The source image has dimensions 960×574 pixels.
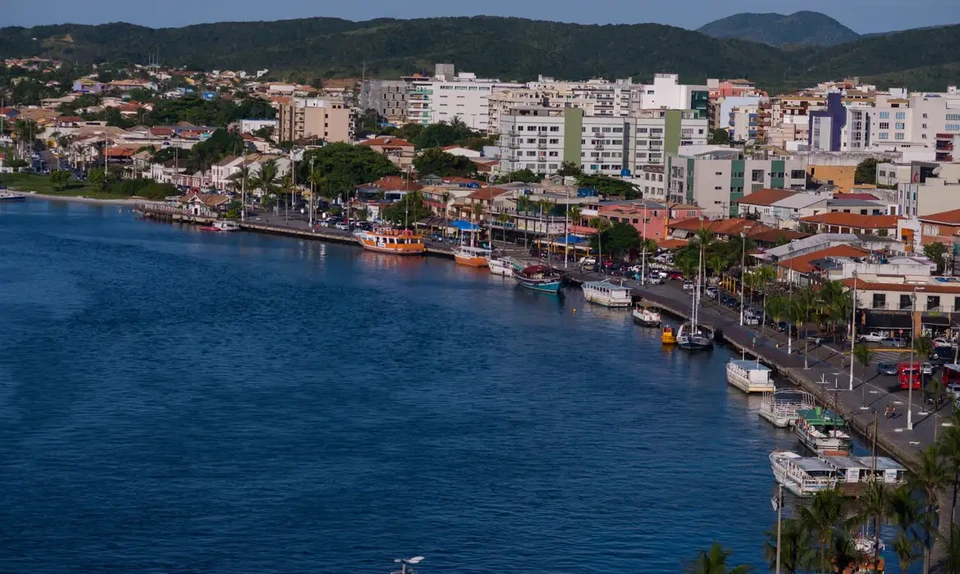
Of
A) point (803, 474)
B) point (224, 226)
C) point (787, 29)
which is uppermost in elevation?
point (787, 29)

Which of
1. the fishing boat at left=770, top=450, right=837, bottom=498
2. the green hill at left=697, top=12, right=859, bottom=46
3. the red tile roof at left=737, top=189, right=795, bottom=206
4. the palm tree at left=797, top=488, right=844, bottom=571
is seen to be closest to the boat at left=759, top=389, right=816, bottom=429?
the fishing boat at left=770, top=450, right=837, bottom=498

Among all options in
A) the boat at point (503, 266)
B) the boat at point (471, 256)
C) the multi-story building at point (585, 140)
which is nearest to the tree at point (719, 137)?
the multi-story building at point (585, 140)

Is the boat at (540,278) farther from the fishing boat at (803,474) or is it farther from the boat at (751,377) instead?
the fishing boat at (803,474)

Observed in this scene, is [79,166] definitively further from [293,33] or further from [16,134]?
[293,33]

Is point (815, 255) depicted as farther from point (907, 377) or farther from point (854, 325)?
point (907, 377)

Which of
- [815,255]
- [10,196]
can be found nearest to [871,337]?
[815,255]

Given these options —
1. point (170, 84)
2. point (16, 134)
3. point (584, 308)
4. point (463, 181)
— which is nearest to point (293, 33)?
point (170, 84)

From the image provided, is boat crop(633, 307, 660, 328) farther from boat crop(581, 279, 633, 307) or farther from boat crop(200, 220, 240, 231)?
boat crop(200, 220, 240, 231)
